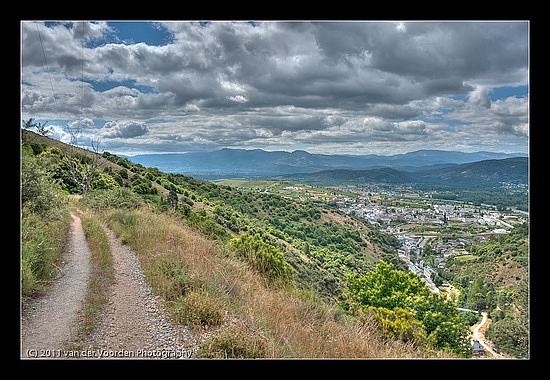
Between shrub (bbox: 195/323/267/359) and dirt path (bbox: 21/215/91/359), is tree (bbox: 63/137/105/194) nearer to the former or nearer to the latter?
dirt path (bbox: 21/215/91/359)

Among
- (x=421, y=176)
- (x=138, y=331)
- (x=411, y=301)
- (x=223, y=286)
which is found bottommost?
(x=411, y=301)

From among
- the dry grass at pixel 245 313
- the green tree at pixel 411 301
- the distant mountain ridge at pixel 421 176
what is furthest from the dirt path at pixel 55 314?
the distant mountain ridge at pixel 421 176

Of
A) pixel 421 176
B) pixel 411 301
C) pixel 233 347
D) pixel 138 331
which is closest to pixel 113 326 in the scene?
pixel 138 331

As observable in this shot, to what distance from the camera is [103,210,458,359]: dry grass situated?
2982mm

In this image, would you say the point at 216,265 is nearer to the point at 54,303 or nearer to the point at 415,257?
the point at 54,303

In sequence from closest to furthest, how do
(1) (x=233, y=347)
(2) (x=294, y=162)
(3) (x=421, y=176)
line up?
(1) (x=233, y=347) < (3) (x=421, y=176) < (2) (x=294, y=162)

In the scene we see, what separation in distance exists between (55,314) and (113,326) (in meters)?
0.80

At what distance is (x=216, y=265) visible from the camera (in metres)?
5.13

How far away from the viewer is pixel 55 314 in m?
3.71

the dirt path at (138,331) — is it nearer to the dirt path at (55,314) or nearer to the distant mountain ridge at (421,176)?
the dirt path at (55,314)

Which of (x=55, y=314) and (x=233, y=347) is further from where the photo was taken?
(x=55, y=314)

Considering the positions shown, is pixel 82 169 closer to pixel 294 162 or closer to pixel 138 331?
pixel 138 331

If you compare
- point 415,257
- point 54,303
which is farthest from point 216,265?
point 415,257
